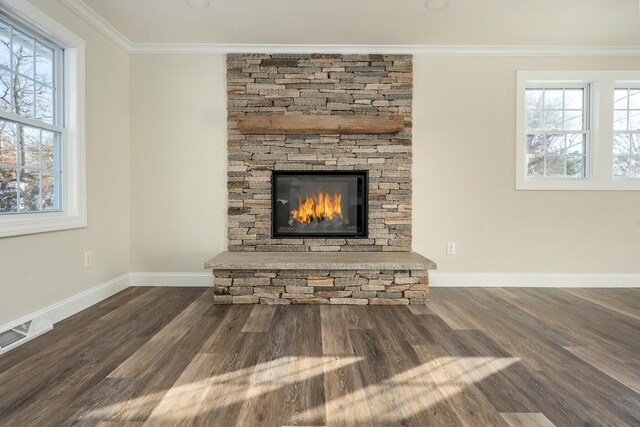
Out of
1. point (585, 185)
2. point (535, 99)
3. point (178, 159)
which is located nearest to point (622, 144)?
point (585, 185)

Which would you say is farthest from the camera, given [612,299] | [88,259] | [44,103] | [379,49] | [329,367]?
[379,49]

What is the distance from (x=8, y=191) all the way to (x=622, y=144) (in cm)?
542

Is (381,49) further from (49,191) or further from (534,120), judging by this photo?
(49,191)

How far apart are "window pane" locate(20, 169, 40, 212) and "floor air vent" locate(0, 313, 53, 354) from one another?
A: 30.0 inches

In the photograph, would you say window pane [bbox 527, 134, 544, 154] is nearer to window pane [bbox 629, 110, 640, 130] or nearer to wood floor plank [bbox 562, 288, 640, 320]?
window pane [bbox 629, 110, 640, 130]

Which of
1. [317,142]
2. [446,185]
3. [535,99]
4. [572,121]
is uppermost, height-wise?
[535,99]

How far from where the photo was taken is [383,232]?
3412 millimetres

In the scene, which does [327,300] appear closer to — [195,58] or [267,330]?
[267,330]

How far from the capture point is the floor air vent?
6.53ft

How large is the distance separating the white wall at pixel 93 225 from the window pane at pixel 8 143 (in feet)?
1.70

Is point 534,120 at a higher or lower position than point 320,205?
higher

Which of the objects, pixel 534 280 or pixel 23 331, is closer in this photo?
pixel 23 331

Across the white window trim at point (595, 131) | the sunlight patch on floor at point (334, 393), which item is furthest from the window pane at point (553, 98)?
the sunlight patch on floor at point (334, 393)

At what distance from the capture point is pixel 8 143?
2.18 m
